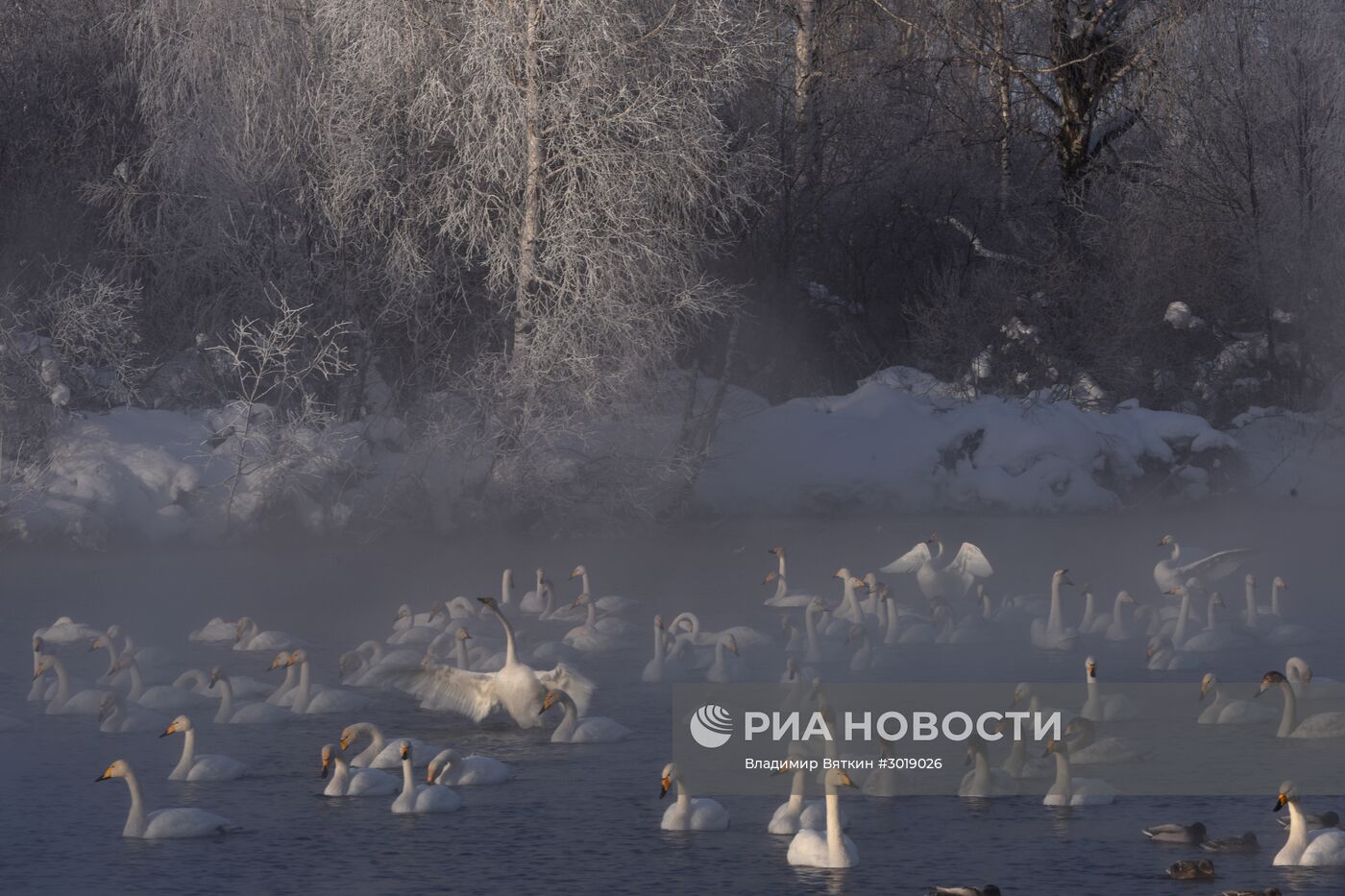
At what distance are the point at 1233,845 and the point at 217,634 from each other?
8.66 metres

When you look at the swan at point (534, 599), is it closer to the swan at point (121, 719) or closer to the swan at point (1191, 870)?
the swan at point (121, 719)

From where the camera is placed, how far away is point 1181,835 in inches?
334

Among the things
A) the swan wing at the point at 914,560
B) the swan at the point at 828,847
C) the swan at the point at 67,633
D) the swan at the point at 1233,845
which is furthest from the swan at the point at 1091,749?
the swan at the point at 67,633

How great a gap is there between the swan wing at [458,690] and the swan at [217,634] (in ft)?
11.0

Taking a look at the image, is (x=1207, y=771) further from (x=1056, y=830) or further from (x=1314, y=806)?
(x=1056, y=830)

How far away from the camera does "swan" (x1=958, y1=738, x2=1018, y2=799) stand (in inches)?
378

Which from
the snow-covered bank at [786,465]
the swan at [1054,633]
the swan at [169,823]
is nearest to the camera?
the swan at [169,823]

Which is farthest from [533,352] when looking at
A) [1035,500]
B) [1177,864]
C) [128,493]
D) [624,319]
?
[1177,864]

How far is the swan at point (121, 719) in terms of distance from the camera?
37.1 ft

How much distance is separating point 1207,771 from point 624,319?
37.5 feet

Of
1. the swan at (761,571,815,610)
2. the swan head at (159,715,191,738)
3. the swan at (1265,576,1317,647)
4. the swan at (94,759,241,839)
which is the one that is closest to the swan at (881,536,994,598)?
the swan at (761,571,815,610)

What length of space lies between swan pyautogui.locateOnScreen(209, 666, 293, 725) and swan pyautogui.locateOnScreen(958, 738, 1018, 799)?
4437mm

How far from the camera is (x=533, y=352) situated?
20.5m

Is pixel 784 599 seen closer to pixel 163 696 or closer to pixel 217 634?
pixel 217 634
